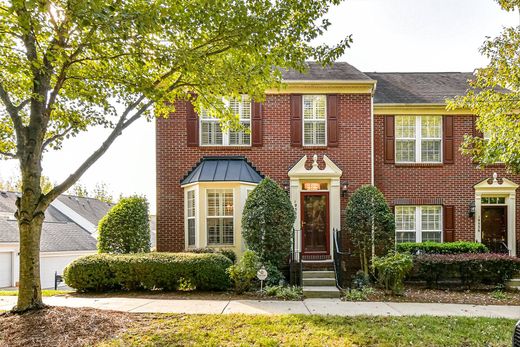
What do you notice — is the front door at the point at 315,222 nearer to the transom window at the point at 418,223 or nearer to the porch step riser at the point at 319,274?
the porch step riser at the point at 319,274

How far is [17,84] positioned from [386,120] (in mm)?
10513

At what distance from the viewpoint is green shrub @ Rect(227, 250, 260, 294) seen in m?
8.64

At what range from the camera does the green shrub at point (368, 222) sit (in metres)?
10.1

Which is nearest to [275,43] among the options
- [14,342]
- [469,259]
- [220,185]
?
[220,185]

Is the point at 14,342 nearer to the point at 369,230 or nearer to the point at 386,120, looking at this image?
the point at 369,230

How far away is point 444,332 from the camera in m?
5.75

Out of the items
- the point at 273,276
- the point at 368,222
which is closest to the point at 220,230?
the point at 273,276

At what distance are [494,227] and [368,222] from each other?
5.58m

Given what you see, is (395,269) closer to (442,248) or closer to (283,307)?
(283,307)

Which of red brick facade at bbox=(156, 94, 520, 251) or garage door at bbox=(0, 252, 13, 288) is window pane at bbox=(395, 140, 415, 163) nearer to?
red brick facade at bbox=(156, 94, 520, 251)

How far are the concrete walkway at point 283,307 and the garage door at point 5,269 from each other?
47.0 ft

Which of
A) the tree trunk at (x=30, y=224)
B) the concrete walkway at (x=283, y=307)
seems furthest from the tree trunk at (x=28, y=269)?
the concrete walkway at (x=283, y=307)

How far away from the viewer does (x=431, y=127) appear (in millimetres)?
12523

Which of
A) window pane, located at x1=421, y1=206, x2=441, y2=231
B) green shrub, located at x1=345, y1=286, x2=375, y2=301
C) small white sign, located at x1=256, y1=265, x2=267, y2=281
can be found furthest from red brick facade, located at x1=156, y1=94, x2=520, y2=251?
small white sign, located at x1=256, y1=265, x2=267, y2=281
